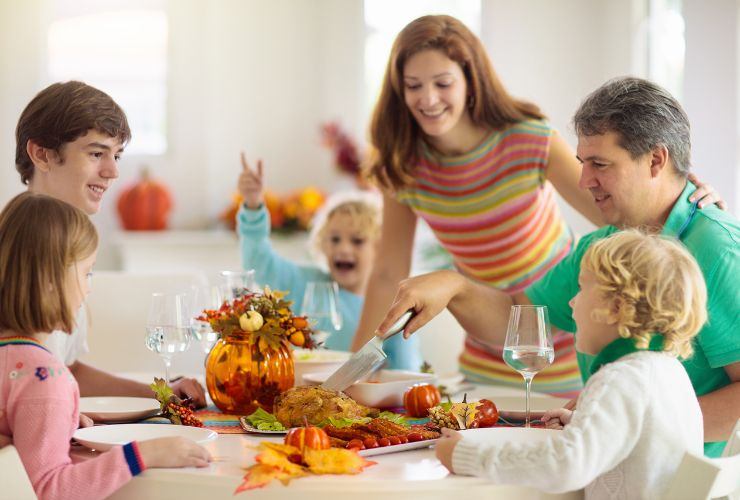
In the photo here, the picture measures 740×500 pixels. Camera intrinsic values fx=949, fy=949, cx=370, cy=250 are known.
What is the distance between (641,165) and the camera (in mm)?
1812

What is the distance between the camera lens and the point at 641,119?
70.8 inches

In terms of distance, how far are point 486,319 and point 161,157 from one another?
3.82 meters

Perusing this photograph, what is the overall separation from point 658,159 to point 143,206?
13.2 feet

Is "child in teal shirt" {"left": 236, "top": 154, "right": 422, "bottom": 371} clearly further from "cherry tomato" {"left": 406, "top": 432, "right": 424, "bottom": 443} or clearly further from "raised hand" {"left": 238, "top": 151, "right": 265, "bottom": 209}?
"cherry tomato" {"left": 406, "top": 432, "right": 424, "bottom": 443}

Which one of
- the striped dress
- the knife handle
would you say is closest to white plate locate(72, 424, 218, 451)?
the knife handle

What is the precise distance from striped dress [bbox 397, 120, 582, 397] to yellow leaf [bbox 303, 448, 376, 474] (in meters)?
1.18

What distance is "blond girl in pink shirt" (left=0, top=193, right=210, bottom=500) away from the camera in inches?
53.3

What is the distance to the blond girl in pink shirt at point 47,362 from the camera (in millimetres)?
1354

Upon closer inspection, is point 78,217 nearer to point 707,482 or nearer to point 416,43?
point 707,482

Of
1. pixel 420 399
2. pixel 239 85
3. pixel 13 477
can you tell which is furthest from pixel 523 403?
pixel 239 85

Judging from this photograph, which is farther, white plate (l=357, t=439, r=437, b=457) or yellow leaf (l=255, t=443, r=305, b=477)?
white plate (l=357, t=439, r=437, b=457)

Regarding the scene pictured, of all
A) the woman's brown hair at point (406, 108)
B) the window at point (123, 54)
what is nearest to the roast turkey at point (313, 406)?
the woman's brown hair at point (406, 108)

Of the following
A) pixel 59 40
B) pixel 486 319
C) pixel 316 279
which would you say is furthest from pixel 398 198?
pixel 59 40

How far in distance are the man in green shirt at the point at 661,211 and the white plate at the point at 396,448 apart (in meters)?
0.31
